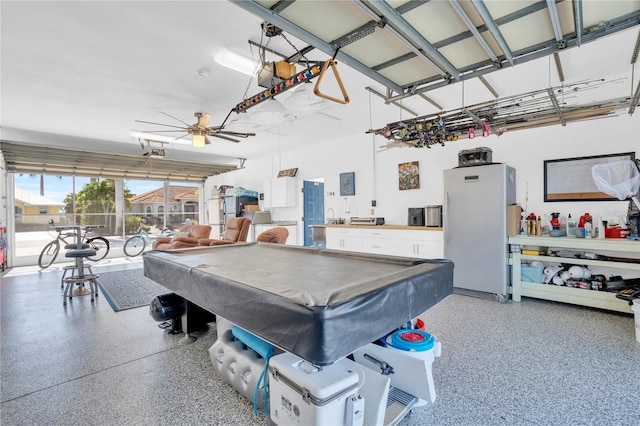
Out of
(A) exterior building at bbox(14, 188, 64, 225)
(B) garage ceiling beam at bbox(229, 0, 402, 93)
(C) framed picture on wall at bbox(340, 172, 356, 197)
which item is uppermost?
(B) garage ceiling beam at bbox(229, 0, 402, 93)

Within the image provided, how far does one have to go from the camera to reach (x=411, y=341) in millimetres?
1747

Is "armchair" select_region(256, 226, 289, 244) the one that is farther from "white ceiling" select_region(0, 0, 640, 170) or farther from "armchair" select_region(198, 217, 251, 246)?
"white ceiling" select_region(0, 0, 640, 170)

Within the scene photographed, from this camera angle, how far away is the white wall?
12.7ft

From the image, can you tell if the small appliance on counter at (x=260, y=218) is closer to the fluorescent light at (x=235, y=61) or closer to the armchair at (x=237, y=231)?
the armchair at (x=237, y=231)

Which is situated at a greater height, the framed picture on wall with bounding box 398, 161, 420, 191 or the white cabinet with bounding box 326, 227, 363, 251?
the framed picture on wall with bounding box 398, 161, 420, 191

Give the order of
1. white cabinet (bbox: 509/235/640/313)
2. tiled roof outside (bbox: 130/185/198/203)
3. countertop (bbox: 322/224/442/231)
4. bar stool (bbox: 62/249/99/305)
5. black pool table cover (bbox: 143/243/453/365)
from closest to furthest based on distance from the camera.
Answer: black pool table cover (bbox: 143/243/453/365), white cabinet (bbox: 509/235/640/313), bar stool (bbox: 62/249/99/305), countertop (bbox: 322/224/442/231), tiled roof outside (bbox: 130/185/198/203)

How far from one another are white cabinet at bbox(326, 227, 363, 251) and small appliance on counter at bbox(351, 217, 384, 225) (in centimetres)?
23

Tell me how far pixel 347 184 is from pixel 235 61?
3.96m

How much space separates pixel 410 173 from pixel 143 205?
31.2 ft

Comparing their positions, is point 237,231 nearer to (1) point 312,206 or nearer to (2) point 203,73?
(1) point 312,206

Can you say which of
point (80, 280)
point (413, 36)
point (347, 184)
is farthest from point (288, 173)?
point (413, 36)

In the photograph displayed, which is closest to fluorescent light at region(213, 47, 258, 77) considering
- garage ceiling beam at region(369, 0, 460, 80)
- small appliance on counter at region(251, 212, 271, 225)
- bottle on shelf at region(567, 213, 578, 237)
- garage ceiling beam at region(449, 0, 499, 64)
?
garage ceiling beam at region(369, 0, 460, 80)

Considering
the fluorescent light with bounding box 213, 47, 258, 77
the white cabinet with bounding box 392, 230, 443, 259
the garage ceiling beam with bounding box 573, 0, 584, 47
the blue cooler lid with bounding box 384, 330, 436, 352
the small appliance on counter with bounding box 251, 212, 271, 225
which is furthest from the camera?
the small appliance on counter with bounding box 251, 212, 271, 225

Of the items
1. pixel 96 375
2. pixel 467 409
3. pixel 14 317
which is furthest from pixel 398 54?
pixel 14 317
